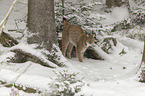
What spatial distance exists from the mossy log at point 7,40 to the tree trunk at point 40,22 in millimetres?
662

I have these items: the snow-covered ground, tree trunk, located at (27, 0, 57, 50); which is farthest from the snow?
tree trunk, located at (27, 0, 57, 50)

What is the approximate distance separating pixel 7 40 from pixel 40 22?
1.16m

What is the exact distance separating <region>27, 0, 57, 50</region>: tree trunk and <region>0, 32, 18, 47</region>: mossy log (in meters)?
0.66

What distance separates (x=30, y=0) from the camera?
550cm

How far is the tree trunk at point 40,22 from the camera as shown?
539cm

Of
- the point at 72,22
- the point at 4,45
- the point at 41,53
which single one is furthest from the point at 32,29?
the point at 72,22

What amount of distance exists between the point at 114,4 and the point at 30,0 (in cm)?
771

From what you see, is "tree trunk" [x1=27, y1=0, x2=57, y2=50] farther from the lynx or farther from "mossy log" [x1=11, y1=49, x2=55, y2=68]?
the lynx

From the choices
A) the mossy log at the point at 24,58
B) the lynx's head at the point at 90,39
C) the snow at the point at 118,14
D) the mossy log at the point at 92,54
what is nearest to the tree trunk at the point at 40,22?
the mossy log at the point at 24,58

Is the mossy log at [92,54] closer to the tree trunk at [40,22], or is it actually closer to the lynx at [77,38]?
the lynx at [77,38]

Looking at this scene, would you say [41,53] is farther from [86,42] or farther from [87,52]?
[87,52]

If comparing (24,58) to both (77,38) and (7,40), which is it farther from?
(77,38)

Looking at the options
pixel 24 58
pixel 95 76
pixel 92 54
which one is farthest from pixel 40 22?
pixel 92 54

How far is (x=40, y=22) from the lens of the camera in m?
5.41
